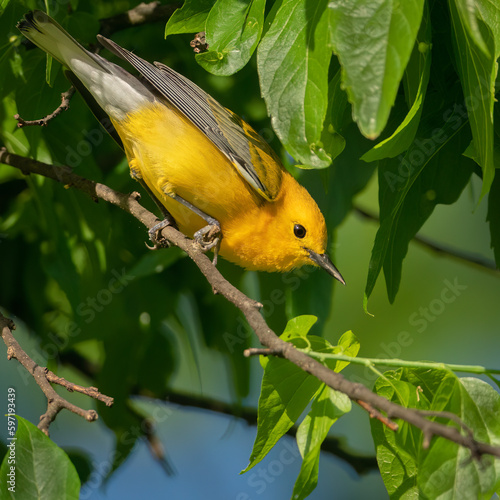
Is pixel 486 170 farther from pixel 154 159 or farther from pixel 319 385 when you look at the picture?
pixel 154 159

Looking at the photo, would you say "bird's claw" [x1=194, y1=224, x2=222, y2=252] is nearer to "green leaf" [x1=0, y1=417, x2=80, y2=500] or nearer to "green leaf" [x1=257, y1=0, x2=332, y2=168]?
"green leaf" [x1=257, y1=0, x2=332, y2=168]

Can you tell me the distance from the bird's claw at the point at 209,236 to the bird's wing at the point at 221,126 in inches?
12.0

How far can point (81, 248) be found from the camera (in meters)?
3.38

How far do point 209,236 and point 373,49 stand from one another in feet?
6.47

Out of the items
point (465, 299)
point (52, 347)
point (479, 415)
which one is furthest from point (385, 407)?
point (465, 299)

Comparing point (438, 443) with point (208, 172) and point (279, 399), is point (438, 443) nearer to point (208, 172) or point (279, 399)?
point (279, 399)

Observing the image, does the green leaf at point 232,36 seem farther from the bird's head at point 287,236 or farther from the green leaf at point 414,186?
the bird's head at point 287,236

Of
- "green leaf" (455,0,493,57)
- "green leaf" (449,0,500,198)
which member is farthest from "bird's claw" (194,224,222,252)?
"green leaf" (455,0,493,57)

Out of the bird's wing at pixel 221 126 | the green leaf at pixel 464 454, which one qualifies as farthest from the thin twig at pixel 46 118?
the green leaf at pixel 464 454

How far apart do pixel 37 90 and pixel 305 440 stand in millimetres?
2096

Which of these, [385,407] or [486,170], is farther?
[486,170]

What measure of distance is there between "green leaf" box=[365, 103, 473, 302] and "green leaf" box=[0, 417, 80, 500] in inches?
47.2

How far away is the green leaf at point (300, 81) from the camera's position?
192 centimetres

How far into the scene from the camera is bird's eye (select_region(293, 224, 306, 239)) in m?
3.49
